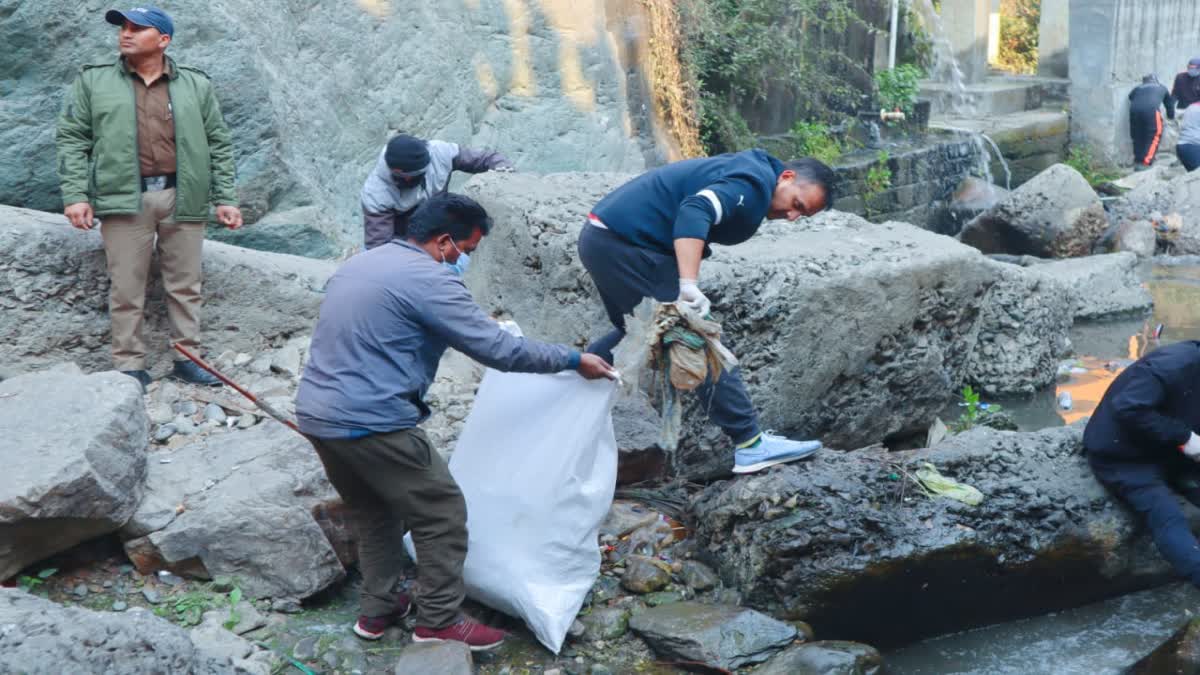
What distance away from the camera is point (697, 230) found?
3.94 m

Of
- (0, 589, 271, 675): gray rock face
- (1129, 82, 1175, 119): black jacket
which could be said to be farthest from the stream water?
(1129, 82, 1175, 119): black jacket

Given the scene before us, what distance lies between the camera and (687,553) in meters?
4.48

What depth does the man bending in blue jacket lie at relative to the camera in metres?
4.00

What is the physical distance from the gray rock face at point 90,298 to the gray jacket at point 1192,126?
1086cm

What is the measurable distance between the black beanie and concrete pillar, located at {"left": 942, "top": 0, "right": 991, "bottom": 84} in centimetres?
1275

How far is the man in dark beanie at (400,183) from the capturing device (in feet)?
17.7

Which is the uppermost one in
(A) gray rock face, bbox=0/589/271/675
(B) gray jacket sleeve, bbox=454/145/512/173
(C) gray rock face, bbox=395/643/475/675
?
(B) gray jacket sleeve, bbox=454/145/512/173

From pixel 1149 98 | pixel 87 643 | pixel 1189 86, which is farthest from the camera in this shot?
pixel 1149 98

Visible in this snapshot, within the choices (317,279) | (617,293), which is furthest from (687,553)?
(317,279)

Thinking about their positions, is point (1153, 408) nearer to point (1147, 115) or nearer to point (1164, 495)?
point (1164, 495)

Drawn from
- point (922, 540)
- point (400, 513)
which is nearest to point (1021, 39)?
point (922, 540)

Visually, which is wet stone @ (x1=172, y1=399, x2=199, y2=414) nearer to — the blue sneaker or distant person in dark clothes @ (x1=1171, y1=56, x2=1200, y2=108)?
the blue sneaker

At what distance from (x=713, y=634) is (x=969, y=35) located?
46.5ft

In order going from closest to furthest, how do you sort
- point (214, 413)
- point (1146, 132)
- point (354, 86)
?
point (214, 413) → point (354, 86) → point (1146, 132)
